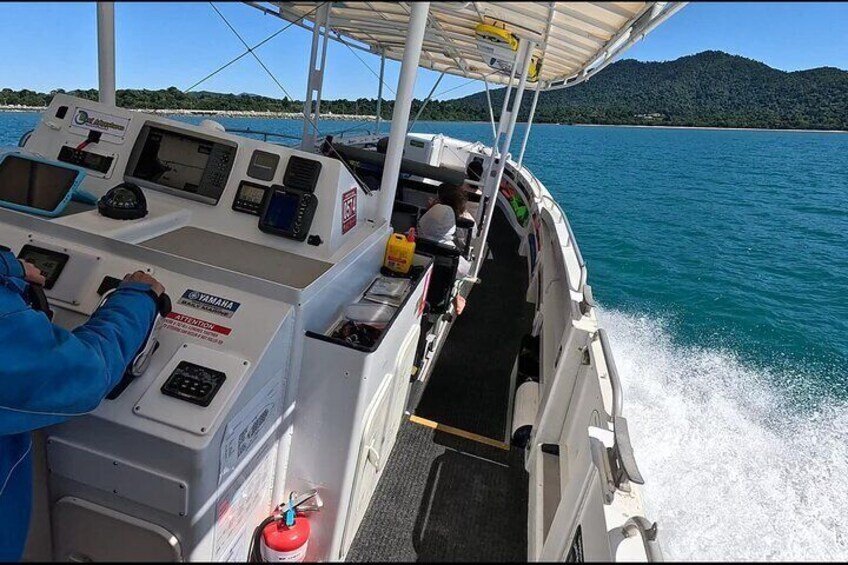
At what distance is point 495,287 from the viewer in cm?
596

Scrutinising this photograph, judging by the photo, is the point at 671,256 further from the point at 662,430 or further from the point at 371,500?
the point at 371,500

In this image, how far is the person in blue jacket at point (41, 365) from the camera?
3.96ft

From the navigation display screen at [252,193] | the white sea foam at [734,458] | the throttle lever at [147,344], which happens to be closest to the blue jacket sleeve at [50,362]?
the throttle lever at [147,344]

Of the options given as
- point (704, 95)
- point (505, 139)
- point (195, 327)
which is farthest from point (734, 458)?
point (704, 95)

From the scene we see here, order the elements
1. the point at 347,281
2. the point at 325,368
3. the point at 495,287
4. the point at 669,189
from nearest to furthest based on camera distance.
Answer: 1. the point at 325,368
2. the point at 347,281
3. the point at 495,287
4. the point at 669,189

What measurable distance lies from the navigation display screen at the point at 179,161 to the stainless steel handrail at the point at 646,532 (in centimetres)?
233

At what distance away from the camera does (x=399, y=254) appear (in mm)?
2939

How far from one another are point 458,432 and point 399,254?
1.33m

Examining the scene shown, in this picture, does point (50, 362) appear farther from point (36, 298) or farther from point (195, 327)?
point (195, 327)

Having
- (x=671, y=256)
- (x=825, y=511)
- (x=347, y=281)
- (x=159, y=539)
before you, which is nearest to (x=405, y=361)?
(x=347, y=281)

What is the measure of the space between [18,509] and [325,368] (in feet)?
3.42

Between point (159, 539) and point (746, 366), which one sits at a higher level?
point (159, 539)

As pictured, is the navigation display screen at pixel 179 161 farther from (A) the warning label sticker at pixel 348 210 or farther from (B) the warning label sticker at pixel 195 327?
(B) the warning label sticker at pixel 195 327

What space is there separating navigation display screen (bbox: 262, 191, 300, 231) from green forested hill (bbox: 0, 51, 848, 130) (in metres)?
2.10
